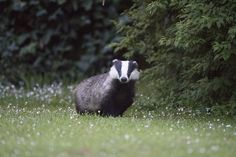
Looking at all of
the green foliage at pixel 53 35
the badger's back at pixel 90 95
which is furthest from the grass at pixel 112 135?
the green foliage at pixel 53 35

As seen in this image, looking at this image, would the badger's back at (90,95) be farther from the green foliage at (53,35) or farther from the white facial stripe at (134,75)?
the green foliage at (53,35)

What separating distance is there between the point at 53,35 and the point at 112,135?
8.40 meters

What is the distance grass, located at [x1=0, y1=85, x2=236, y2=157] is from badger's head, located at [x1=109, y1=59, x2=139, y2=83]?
2.21 feet

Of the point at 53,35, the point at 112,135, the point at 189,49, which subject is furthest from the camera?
the point at 53,35

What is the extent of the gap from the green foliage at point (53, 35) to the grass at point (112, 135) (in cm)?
491

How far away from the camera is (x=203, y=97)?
10.5m

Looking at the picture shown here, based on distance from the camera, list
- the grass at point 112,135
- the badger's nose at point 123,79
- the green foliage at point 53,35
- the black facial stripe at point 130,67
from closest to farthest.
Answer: the grass at point 112,135 < the badger's nose at point 123,79 < the black facial stripe at point 130,67 < the green foliage at point 53,35

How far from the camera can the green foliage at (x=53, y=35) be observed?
50.8 feet

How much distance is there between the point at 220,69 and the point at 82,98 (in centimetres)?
242

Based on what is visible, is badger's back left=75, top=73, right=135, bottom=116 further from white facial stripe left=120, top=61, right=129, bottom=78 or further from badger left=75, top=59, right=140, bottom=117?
white facial stripe left=120, top=61, right=129, bottom=78

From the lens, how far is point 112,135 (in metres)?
7.61

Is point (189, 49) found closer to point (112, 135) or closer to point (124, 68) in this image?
point (124, 68)

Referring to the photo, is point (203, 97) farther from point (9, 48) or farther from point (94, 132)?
point (9, 48)

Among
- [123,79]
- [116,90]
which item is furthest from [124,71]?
[116,90]
